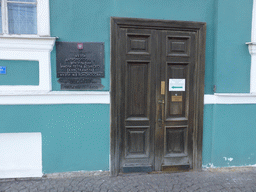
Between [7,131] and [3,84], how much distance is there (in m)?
0.83

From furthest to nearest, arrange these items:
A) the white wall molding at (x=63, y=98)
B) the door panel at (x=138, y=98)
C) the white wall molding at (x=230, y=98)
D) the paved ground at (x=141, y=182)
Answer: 1. the white wall molding at (x=230, y=98)
2. the door panel at (x=138, y=98)
3. the white wall molding at (x=63, y=98)
4. the paved ground at (x=141, y=182)

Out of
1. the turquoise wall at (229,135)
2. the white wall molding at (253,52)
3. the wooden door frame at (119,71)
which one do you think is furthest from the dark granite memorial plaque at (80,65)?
the white wall molding at (253,52)

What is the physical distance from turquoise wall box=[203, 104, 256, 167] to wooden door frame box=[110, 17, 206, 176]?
158 mm

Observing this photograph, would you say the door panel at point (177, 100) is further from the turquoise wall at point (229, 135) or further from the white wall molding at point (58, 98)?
the white wall molding at point (58, 98)

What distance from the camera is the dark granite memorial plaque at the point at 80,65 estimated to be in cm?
347

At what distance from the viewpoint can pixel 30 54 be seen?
336cm

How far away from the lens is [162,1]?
11.7ft

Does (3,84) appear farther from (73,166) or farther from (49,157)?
(73,166)

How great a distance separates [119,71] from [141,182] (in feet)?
6.64

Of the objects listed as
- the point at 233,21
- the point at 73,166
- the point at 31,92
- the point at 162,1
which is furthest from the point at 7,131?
the point at 233,21

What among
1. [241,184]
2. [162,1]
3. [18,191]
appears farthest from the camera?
[162,1]

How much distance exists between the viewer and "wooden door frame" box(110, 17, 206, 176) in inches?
139

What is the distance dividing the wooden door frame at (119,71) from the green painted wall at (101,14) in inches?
4.1

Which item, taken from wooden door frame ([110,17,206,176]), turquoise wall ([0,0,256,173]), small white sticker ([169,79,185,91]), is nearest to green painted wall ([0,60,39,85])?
turquoise wall ([0,0,256,173])
